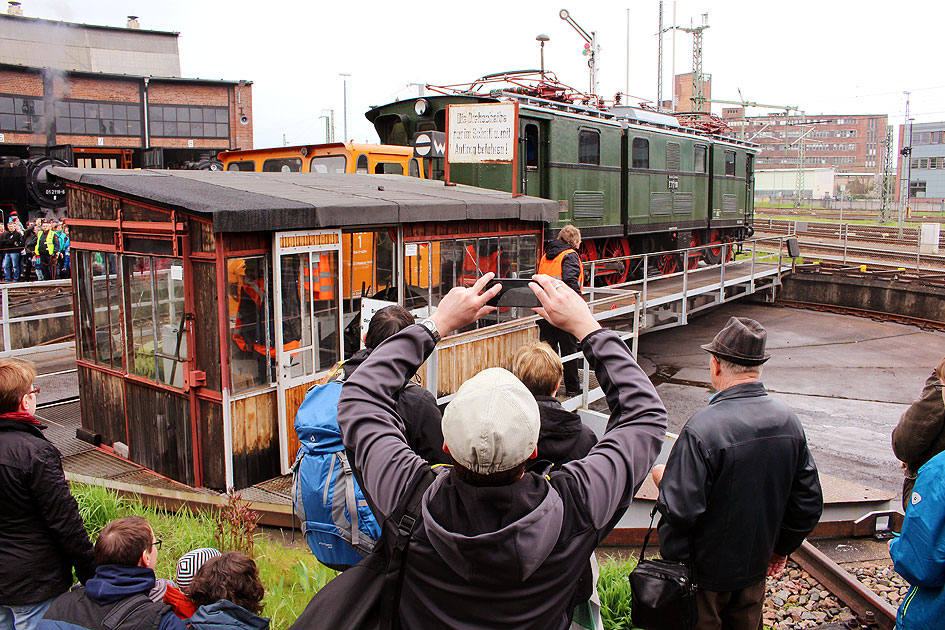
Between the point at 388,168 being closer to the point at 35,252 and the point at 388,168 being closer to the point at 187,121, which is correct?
the point at 35,252

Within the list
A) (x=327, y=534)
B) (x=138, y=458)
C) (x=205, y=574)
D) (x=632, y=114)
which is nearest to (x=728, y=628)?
(x=327, y=534)

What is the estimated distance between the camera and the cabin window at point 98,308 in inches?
285

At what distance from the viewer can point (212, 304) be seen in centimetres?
627

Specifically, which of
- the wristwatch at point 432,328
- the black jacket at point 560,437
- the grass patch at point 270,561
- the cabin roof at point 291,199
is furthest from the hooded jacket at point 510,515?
the cabin roof at point 291,199

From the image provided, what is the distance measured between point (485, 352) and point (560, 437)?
5747mm

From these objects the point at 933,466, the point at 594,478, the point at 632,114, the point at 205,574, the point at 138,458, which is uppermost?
the point at 632,114

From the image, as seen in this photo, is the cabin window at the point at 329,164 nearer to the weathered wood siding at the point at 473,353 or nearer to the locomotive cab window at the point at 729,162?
the weathered wood siding at the point at 473,353

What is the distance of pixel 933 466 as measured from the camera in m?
2.99

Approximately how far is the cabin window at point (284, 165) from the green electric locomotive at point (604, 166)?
2175mm

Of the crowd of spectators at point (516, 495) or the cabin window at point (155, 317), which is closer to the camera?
the crowd of spectators at point (516, 495)

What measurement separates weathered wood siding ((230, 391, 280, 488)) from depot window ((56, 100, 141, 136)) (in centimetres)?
3675

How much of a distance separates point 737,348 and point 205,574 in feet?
8.66

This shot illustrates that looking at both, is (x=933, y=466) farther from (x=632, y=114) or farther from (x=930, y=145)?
(x=930, y=145)

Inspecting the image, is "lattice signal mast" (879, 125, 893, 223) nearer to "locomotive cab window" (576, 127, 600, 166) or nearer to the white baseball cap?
"locomotive cab window" (576, 127, 600, 166)
